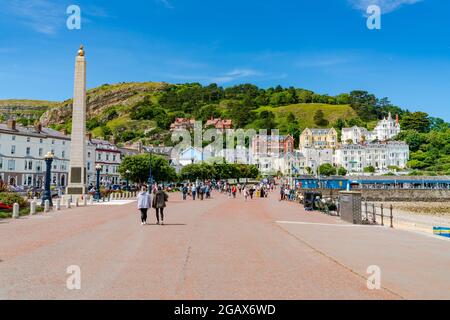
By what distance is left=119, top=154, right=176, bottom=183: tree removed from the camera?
7644 centimetres

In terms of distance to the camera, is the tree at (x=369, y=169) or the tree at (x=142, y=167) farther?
the tree at (x=369, y=169)

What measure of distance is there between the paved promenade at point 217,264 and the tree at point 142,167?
198 ft

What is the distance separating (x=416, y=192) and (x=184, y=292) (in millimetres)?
99585

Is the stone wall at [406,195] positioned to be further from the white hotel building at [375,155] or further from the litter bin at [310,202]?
the litter bin at [310,202]

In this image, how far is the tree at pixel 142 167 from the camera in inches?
3009

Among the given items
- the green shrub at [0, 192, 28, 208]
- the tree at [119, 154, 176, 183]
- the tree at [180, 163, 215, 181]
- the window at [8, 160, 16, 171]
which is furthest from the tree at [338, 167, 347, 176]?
the green shrub at [0, 192, 28, 208]

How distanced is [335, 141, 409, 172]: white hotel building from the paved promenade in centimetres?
14946

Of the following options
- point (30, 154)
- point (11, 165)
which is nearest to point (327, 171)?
point (30, 154)

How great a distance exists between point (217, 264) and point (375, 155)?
531 feet

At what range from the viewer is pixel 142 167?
251 ft

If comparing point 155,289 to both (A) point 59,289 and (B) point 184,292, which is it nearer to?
(B) point 184,292

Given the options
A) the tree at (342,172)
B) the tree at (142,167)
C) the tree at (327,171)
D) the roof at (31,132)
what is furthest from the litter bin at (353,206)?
the tree at (342,172)

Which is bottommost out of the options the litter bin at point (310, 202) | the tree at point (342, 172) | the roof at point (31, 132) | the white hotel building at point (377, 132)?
the litter bin at point (310, 202)

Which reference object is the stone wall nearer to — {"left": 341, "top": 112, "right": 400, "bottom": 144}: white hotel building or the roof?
the roof
